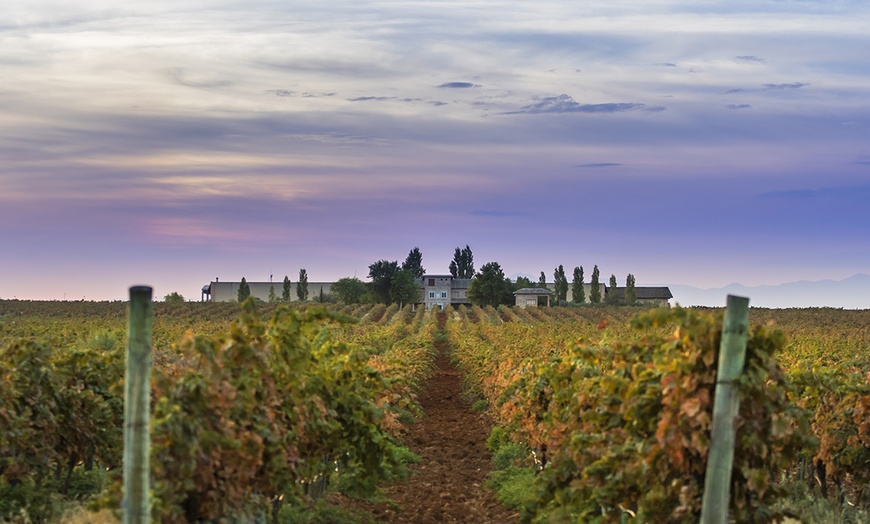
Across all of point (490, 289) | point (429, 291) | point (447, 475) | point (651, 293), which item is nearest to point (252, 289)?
point (429, 291)

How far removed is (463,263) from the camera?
603 ft

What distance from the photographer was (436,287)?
156000 mm

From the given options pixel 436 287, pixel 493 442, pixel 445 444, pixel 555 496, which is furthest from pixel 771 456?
pixel 436 287

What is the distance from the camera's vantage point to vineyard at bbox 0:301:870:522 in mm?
7672

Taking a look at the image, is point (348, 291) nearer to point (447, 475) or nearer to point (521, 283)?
point (521, 283)

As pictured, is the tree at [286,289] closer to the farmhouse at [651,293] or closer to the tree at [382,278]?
the tree at [382,278]

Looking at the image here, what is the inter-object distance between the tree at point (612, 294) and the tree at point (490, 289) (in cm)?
1607

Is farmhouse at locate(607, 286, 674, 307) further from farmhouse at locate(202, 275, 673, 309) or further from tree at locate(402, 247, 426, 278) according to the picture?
tree at locate(402, 247, 426, 278)

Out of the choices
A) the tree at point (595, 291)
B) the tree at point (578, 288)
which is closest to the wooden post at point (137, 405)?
the tree at point (578, 288)

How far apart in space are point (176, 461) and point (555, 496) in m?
4.24

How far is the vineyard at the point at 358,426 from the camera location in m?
7.67

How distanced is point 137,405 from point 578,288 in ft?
471

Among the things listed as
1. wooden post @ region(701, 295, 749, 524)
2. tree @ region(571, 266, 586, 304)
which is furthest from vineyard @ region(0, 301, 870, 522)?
tree @ region(571, 266, 586, 304)

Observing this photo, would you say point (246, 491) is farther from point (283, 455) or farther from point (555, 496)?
point (555, 496)
